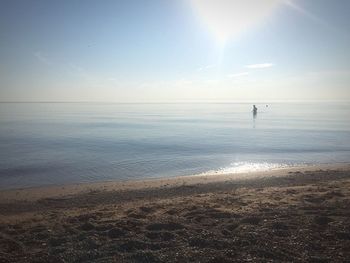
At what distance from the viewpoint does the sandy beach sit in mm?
7801

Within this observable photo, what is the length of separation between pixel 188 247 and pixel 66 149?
26.6 m

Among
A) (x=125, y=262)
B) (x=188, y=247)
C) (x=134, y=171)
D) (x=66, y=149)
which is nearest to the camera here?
(x=125, y=262)

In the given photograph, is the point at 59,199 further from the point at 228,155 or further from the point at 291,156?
the point at 291,156

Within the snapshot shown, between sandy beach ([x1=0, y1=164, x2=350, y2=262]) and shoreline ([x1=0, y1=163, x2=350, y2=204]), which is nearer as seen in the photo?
sandy beach ([x1=0, y1=164, x2=350, y2=262])

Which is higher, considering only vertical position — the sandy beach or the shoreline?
the sandy beach

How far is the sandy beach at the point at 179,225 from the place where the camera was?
7801mm

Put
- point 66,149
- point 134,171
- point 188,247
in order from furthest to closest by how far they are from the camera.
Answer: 1. point 66,149
2. point 134,171
3. point 188,247

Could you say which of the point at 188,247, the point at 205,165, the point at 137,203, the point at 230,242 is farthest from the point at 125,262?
the point at 205,165

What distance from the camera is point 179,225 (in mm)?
9750

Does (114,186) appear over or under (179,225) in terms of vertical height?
under

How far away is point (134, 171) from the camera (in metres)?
22.9

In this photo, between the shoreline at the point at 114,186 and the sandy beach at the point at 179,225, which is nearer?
the sandy beach at the point at 179,225

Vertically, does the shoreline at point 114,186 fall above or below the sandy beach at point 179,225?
below

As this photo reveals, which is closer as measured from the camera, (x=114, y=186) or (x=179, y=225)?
(x=179, y=225)
